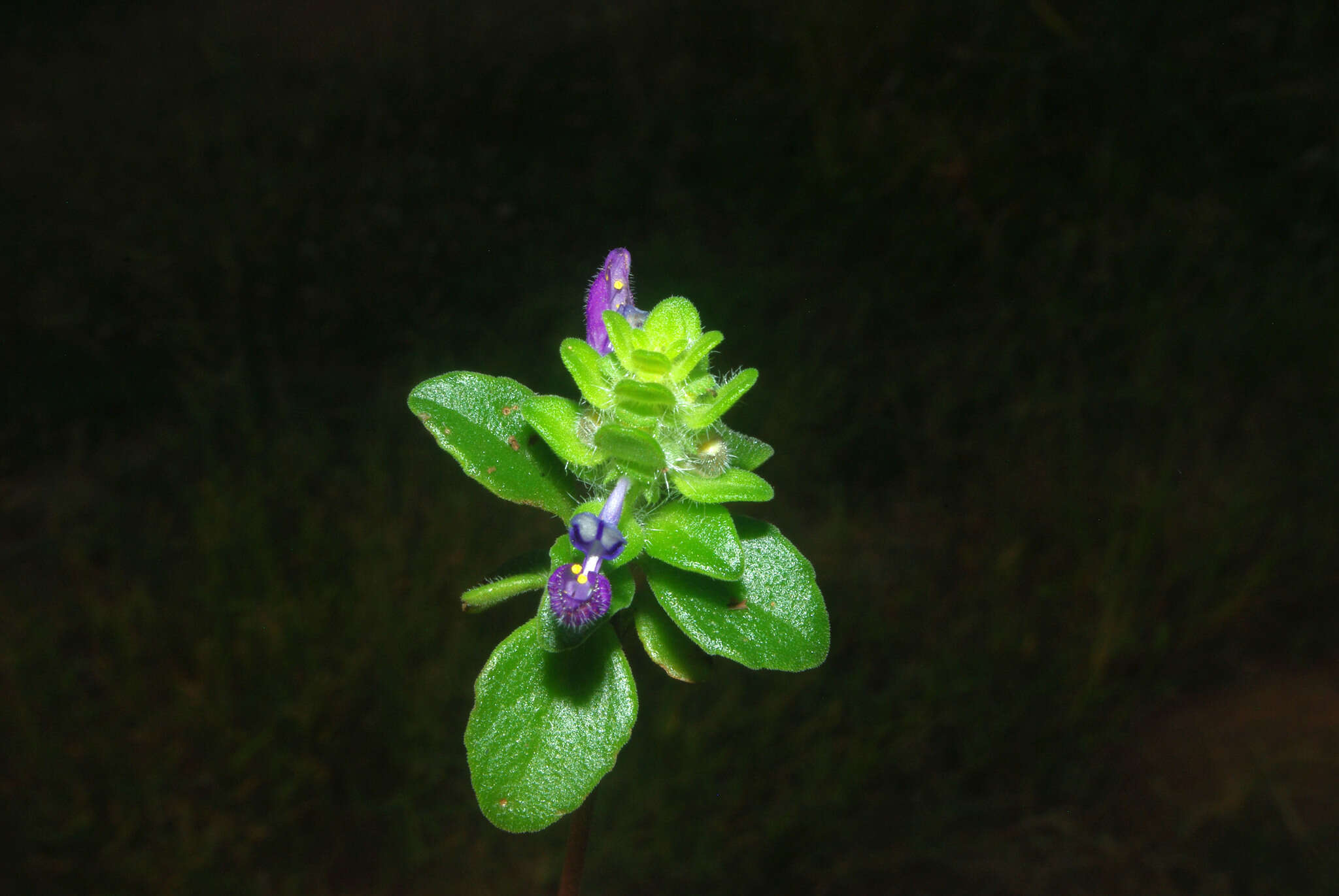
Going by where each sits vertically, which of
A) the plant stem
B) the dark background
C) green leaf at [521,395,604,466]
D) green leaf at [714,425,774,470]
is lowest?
the plant stem

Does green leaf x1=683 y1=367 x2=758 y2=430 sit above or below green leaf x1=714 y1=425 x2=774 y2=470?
below

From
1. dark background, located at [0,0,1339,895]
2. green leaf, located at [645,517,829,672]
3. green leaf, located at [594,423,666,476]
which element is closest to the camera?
green leaf, located at [594,423,666,476]

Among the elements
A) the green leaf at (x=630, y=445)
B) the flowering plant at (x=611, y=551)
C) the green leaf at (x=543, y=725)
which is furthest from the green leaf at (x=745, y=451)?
the green leaf at (x=543, y=725)

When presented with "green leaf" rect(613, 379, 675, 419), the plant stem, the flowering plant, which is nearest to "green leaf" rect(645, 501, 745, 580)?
the flowering plant

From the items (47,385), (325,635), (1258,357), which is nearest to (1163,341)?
(1258,357)

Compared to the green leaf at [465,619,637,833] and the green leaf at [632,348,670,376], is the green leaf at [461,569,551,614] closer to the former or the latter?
the green leaf at [465,619,637,833]

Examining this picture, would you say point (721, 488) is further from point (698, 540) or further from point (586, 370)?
point (586, 370)
